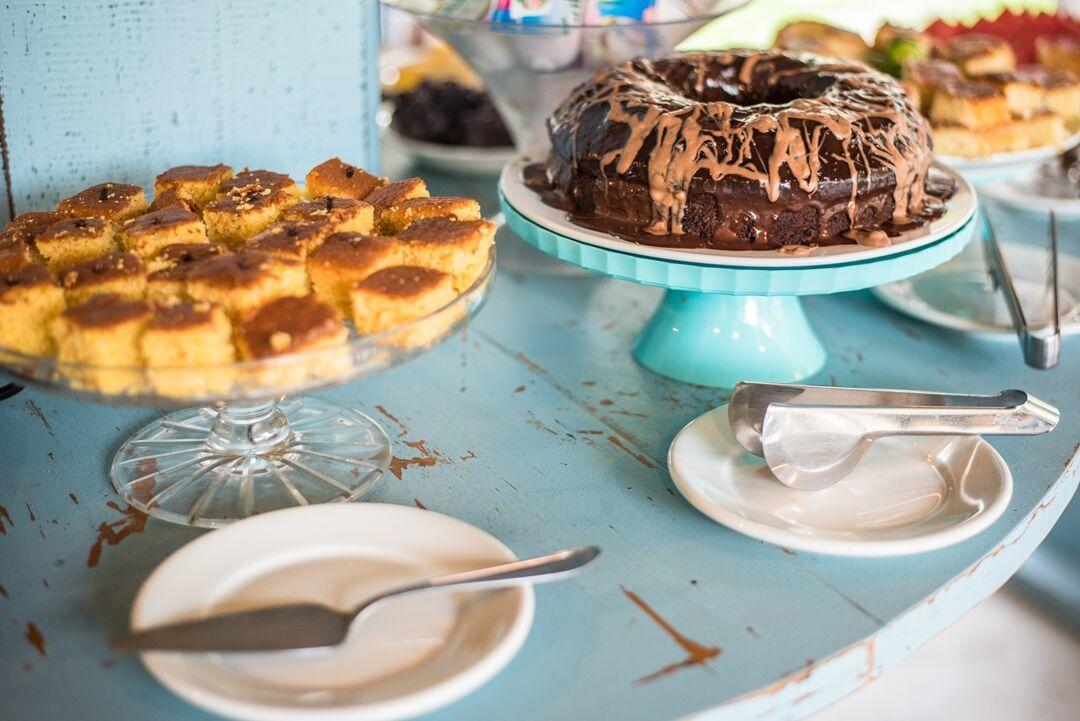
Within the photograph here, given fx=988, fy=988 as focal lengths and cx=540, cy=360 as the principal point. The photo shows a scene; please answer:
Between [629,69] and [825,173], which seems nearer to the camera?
[825,173]

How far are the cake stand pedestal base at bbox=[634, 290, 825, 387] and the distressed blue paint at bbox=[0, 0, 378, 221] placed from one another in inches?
21.2

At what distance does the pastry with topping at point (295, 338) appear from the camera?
701mm

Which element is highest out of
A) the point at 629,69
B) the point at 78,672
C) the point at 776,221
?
the point at 629,69

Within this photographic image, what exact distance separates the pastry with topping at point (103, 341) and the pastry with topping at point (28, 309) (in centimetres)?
3

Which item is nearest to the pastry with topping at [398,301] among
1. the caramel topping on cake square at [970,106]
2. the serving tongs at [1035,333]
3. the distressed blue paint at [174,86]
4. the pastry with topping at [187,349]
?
the pastry with topping at [187,349]

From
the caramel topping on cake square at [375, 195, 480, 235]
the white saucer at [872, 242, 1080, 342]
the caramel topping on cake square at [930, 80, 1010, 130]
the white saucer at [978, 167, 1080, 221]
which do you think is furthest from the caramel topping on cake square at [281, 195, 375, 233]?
the white saucer at [978, 167, 1080, 221]

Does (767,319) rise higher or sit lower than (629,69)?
lower

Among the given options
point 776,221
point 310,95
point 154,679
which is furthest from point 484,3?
point 154,679

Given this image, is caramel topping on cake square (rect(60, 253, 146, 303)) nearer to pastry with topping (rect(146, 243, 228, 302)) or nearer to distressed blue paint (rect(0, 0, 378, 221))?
pastry with topping (rect(146, 243, 228, 302))

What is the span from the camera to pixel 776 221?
3.20ft

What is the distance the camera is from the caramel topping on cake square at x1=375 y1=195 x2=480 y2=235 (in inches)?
36.1

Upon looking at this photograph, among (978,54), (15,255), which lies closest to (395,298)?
(15,255)

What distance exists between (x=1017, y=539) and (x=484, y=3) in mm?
915

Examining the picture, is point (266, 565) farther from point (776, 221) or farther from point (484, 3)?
point (484, 3)
